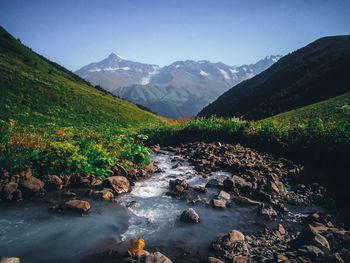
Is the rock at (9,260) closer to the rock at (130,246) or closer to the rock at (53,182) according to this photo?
the rock at (130,246)

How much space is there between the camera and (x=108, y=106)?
145ft

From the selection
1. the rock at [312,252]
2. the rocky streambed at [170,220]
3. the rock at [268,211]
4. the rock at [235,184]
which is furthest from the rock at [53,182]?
the rock at [312,252]

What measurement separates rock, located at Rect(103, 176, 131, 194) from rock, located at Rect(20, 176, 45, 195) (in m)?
1.93

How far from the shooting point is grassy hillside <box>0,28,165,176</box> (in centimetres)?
743

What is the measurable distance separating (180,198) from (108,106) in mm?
41396

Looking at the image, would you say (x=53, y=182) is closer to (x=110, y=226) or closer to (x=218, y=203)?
(x=110, y=226)

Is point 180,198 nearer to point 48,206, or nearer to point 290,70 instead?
point 48,206

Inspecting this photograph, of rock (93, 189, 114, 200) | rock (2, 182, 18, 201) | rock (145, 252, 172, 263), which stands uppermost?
rock (145, 252, 172, 263)

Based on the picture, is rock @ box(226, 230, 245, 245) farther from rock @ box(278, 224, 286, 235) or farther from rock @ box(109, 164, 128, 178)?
rock @ box(109, 164, 128, 178)

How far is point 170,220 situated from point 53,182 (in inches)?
165

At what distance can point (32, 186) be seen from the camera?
6.11 m

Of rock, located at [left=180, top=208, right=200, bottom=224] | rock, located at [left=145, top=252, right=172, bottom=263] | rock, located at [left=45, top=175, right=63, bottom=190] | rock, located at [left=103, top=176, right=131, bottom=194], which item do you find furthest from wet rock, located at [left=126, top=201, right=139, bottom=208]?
rock, located at [left=45, top=175, right=63, bottom=190]

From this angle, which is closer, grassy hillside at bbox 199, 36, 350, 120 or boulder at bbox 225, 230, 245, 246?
boulder at bbox 225, 230, 245, 246

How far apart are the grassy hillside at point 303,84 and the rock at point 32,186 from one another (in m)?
63.5
